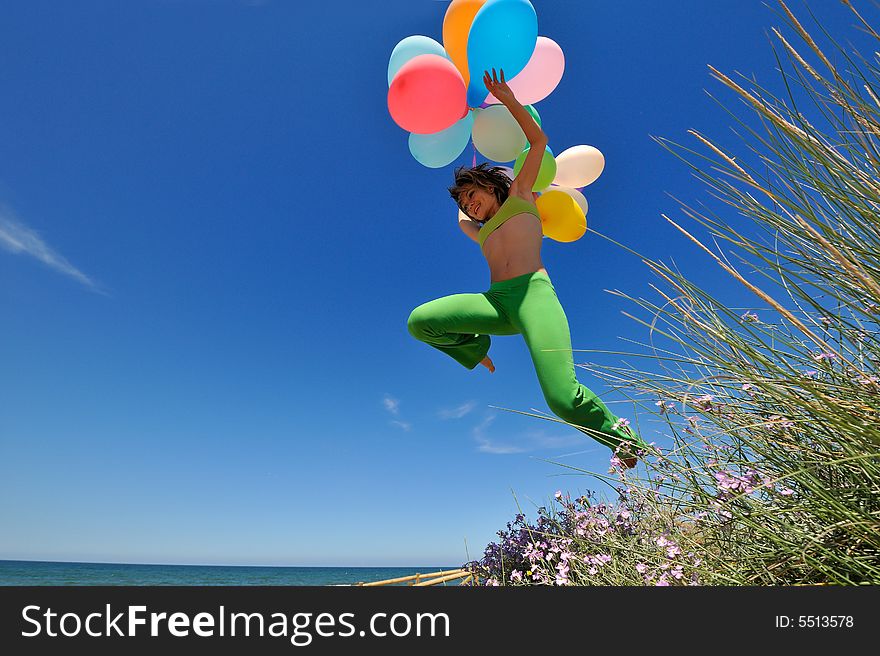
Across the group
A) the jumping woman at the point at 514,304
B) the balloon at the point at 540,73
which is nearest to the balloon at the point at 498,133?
the jumping woman at the point at 514,304

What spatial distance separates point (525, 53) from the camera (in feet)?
8.19

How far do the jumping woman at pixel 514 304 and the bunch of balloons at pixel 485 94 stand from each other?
14 centimetres

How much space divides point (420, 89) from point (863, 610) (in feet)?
7.68

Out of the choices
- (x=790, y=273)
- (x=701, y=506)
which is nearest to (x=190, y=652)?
(x=701, y=506)

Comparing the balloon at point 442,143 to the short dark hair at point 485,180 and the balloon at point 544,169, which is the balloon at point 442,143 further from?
the balloon at point 544,169

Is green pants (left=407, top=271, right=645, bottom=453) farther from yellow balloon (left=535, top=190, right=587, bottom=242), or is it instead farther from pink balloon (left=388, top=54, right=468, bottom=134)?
pink balloon (left=388, top=54, right=468, bottom=134)

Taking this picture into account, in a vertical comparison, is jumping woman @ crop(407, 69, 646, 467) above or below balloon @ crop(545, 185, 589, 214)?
below

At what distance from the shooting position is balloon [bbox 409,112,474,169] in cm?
277

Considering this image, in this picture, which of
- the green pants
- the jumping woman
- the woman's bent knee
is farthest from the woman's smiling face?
the woman's bent knee

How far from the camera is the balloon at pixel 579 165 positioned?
3.00 meters

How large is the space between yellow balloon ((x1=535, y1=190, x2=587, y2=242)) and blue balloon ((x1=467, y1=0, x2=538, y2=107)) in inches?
27.0

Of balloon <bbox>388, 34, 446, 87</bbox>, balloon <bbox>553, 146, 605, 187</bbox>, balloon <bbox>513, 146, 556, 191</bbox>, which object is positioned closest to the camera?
balloon <bbox>388, 34, 446, 87</bbox>

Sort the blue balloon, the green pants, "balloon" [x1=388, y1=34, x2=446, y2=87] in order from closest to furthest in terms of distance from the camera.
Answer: the green pants
the blue balloon
"balloon" [x1=388, y1=34, x2=446, y2=87]

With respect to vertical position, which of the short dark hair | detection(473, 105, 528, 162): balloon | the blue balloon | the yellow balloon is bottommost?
the yellow balloon
